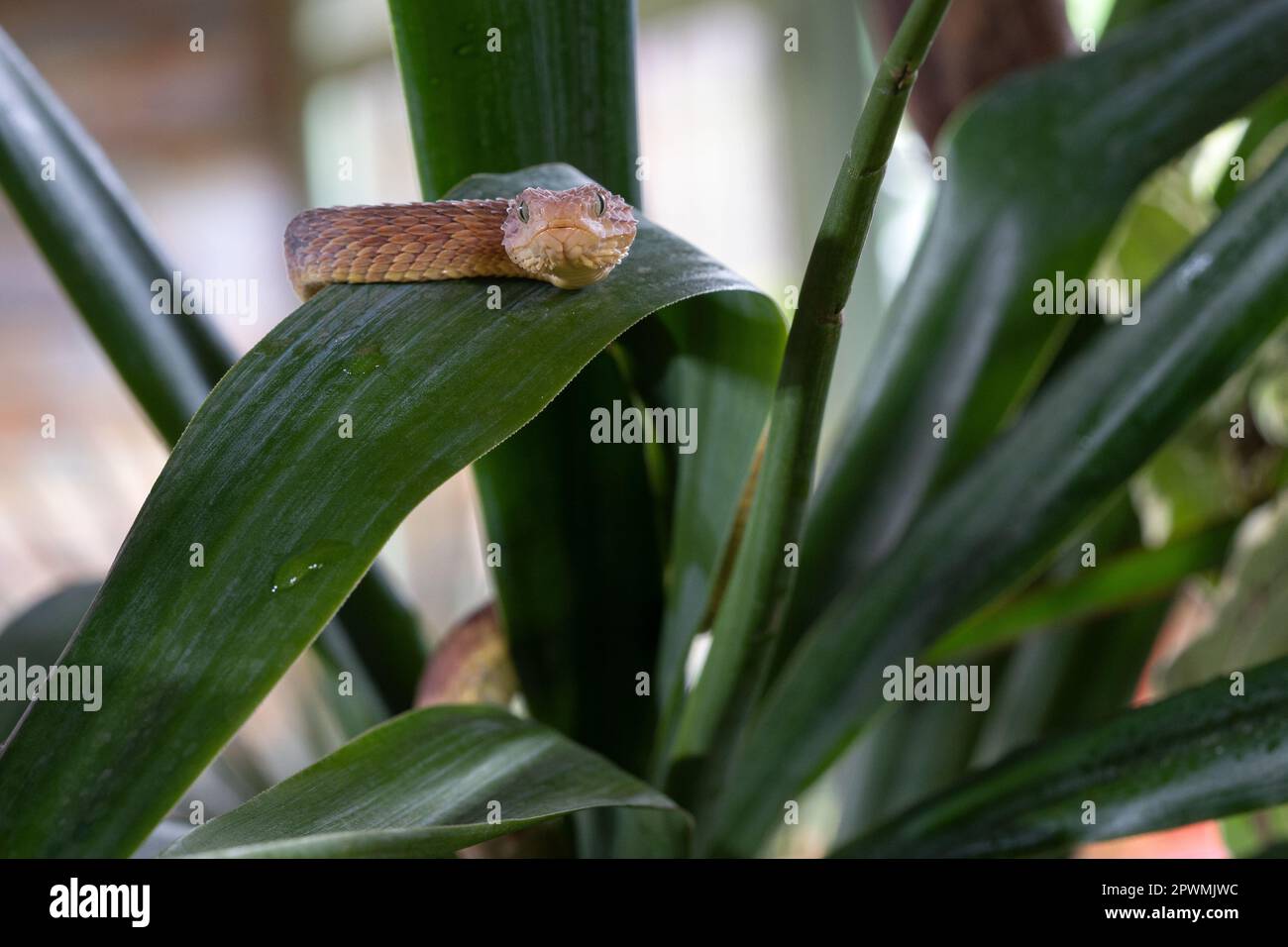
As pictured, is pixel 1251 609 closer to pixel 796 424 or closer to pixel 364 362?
pixel 796 424

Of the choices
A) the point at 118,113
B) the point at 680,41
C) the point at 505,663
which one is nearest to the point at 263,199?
the point at 118,113

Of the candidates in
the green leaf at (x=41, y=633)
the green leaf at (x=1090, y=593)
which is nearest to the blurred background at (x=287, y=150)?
the green leaf at (x=41, y=633)

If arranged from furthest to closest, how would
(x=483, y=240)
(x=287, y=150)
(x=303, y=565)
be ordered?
(x=287, y=150) < (x=483, y=240) < (x=303, y=565)

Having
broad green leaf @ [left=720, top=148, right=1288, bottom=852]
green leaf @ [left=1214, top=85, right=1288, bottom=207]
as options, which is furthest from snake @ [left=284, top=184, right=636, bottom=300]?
green leaf @ [left=1214, top=85, right=1288, bottom=207]

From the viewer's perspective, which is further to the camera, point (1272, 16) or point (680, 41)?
point (680, 41)

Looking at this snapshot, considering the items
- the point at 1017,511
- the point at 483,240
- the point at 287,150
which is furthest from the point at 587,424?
the point at 287,150
